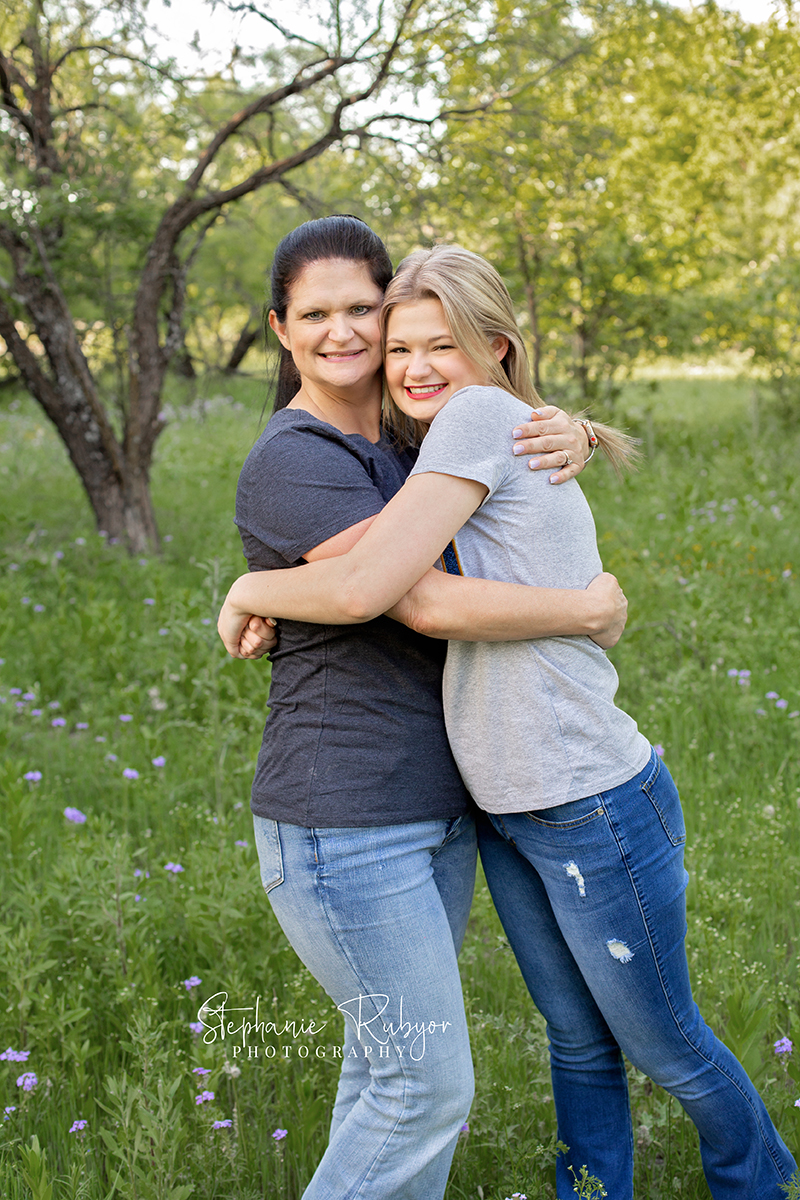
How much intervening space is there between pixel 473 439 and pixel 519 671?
42 centimetres

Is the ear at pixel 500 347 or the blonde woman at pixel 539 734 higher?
the ear at pixel 500 347

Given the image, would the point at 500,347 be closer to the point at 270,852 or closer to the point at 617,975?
the point at 270,852

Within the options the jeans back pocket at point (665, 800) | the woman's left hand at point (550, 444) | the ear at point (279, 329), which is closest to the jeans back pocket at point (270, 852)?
the jeans back pocket at point (665, 800)

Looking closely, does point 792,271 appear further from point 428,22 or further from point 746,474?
point 428,22

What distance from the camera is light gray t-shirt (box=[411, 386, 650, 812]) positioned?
65.2 inches

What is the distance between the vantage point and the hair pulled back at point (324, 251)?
1896 mm

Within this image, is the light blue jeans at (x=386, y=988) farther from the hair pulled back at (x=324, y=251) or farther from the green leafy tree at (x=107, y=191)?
the green leafy tree at (x=107, y=191)

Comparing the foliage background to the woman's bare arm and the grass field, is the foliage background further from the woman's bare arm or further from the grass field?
the woman's bare arm

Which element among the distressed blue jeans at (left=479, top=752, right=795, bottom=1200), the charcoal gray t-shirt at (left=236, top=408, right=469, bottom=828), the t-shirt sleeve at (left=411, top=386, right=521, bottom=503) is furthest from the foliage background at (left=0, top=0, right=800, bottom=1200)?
the t-shirt sleeve at (left=411, top=386, right=521, bottom=503)

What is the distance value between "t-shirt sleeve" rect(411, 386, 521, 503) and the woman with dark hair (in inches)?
2.6

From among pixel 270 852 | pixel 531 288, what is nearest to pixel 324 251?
pixel 270 852

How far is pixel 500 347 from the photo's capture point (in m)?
1.92

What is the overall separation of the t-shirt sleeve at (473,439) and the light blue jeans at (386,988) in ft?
2.05

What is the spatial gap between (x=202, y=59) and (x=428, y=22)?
5.37 feet
